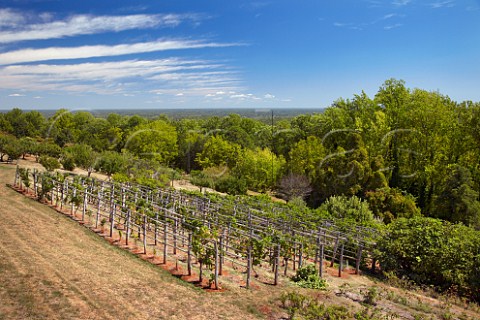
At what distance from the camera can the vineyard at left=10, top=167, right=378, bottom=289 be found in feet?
35.2

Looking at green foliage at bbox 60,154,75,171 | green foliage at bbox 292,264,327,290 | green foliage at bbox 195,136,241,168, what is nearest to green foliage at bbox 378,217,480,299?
green foliage at bbox 292,264,327,290

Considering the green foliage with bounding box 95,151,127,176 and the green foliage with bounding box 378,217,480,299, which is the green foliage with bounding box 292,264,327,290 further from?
the green foliage with bounding box 95,151,127,176

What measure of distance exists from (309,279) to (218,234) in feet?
18.3

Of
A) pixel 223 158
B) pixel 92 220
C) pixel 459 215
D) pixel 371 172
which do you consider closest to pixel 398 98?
pixel 371 172

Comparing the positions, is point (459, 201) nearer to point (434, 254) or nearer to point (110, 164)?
point (434, 254)

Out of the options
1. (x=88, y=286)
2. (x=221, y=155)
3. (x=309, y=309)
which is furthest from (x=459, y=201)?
(x=221, y=155)

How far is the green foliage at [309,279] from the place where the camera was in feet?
34.7

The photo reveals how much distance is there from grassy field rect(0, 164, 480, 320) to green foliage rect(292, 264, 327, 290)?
288 millimetres

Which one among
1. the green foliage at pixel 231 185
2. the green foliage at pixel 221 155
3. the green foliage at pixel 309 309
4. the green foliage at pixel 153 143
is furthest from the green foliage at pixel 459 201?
the green foliage at pixel 153 143

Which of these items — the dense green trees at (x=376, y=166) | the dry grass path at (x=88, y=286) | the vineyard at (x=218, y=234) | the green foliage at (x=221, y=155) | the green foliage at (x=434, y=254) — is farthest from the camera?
the green foliage at (x=221, y=155)

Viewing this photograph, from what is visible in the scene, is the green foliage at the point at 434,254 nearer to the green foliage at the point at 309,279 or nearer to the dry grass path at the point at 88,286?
the green foliage at the point at 309,279

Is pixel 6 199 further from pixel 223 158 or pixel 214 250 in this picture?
pixel 223 158

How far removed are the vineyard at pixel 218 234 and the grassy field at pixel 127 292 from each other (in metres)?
0.73

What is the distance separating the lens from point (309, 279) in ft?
35.6
